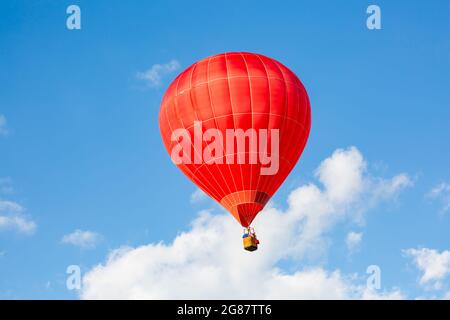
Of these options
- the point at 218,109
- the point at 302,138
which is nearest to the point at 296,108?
the point at 302,138

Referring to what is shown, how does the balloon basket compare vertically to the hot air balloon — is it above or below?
below

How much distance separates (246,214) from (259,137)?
3.45 meters

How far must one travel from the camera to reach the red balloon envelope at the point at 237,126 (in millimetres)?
35000

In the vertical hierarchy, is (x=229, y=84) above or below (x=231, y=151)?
above

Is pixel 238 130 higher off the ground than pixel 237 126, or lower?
lower

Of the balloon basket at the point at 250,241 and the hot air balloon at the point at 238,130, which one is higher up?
the hot air balloon at the point at 238,130

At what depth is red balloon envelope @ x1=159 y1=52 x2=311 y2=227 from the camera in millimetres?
35000

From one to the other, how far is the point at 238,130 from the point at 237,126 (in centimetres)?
19

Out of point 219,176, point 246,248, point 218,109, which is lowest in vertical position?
point 246,248

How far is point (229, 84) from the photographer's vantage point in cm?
3553

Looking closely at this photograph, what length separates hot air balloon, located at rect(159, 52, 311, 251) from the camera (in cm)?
3494

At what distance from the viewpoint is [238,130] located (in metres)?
34.8

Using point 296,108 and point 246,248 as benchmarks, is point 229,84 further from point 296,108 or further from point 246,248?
point 246,248

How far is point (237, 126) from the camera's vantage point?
34.8 meters
